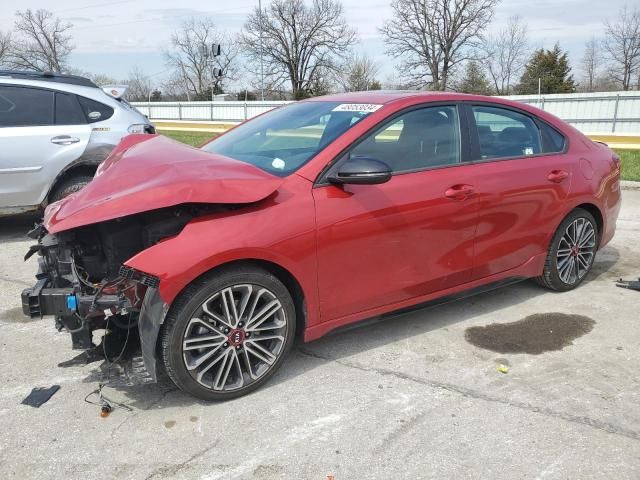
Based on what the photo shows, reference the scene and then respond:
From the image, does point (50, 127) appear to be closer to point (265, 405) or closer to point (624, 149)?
point (265, 405)

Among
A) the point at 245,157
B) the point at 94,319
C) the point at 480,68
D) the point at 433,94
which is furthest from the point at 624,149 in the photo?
the point at 480,68

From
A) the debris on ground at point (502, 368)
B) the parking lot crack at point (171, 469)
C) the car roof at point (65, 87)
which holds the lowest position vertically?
the parking lot crack at point (171, 469)

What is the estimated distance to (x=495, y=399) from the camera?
123 inches

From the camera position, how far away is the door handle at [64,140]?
6.34 metres

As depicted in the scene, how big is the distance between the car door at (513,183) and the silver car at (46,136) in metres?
4.51

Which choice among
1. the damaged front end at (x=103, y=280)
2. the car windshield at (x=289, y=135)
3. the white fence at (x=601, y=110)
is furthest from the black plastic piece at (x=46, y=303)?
the white fence at (x=601, y=110)

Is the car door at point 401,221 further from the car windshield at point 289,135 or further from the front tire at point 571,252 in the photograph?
the front tire at point 571,252

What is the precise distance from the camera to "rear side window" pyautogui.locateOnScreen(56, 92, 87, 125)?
255 inches

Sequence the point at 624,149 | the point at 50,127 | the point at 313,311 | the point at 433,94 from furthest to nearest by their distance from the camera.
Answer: the point at 624,149 → the point at 50,127 → the point at 433,94 → the point at 313,311

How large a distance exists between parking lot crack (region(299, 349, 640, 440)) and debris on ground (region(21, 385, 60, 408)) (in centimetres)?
151

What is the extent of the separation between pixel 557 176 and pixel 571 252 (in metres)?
0.74

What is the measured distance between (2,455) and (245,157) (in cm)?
210

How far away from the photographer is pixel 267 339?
3189 mm

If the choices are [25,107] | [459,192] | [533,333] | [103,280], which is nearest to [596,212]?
[533,333]
